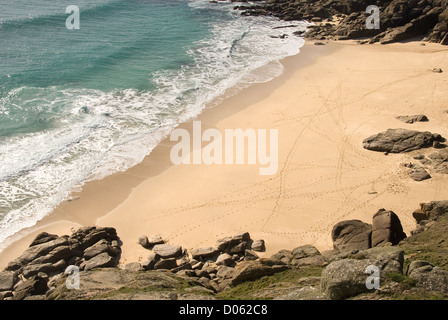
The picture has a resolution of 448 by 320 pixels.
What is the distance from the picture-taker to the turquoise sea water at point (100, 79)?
2056cm

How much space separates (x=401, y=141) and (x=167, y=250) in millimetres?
13311

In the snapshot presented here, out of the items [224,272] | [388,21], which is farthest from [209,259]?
[388,21]

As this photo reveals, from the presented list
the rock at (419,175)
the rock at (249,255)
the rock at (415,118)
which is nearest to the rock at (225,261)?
the rock at (249,255)

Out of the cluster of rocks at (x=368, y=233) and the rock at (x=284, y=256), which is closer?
the rock at (x=284, y=256)

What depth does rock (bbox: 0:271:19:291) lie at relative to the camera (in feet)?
45.3

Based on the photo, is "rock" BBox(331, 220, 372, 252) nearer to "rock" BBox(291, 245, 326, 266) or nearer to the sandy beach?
the sandy beach

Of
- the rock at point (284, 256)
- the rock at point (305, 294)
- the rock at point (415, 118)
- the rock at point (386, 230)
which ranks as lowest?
the rock at point (284, 256)

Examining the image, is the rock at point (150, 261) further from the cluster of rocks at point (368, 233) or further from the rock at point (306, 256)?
the cluster of rocks at point (368, 233)

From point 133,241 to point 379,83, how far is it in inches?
819

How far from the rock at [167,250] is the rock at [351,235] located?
582 centimetres

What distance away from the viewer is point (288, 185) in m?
18.9

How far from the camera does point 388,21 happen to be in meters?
39.6

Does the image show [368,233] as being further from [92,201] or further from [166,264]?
[92,201]
